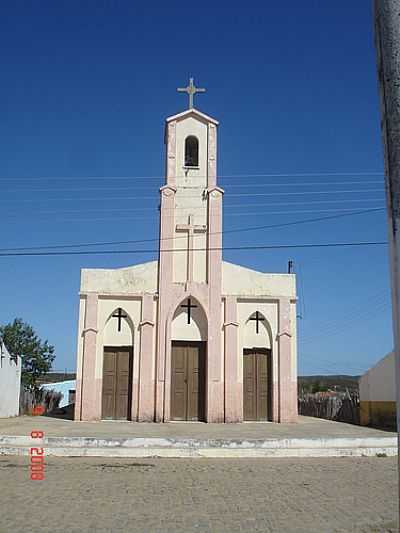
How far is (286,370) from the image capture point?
67.9 feet

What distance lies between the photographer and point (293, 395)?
810 inches

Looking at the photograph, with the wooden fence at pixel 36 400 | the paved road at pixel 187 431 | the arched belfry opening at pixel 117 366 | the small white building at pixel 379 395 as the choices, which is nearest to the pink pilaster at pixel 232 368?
the paved road at pixel 187 431

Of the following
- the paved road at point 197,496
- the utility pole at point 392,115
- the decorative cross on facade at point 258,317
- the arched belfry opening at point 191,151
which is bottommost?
the paved road at point 197,496

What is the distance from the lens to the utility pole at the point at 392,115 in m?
3.13

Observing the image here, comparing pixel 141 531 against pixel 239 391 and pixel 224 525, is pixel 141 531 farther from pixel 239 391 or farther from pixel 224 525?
pixel 239 391

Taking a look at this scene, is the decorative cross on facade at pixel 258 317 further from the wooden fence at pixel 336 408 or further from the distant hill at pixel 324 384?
the distant hill at pixel 324 384

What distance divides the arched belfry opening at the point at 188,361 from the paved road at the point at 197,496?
777 centimetres

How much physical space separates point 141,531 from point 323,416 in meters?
20.1

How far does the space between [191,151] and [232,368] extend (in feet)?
27.5

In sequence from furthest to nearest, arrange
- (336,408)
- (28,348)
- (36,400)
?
(28,348), (36,400), (336,408)

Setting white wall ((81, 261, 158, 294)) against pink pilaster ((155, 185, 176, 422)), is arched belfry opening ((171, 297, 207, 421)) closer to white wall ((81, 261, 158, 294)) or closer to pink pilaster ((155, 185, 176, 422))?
pink pilaster ((155, 185, 176, 422))

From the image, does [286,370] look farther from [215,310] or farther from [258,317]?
[215,310]

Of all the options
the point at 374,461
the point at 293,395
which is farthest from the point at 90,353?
the point at 374,461

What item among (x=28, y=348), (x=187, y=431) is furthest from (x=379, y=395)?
(x=28, y=348)
